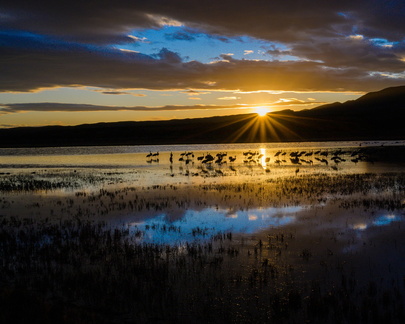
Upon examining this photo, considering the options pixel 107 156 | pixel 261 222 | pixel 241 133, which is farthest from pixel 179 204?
pixel 241 133

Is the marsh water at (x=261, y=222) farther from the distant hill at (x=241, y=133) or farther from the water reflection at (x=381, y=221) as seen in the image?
the distant hill at (x=241, y=133)

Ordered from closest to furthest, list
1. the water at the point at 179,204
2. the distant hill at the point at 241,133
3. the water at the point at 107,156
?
1. the water at the point at 179,204
2. the water at the point at 107,156
3. the distant hill at the point at 241,133

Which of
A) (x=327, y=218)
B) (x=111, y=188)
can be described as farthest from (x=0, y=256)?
(x=111, y=188)

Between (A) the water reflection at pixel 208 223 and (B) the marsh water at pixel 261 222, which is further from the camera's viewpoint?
(A) the water reflection at pixel 208 223

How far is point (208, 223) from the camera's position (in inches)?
490

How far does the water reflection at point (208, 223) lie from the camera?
36.0 ft

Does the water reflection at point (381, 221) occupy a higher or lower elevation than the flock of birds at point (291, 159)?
lower

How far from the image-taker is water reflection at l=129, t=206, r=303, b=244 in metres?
11.0

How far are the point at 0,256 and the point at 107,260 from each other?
2732 millimetres

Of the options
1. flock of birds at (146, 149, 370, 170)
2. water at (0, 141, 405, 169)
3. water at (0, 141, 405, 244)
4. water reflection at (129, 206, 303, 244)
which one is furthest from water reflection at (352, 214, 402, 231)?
water at (0, 141, 405, 169)

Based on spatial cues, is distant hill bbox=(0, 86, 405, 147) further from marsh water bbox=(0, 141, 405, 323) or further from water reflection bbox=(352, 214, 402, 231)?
water reflection bbox=(352, 214, 402, 231)

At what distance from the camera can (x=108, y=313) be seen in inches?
253

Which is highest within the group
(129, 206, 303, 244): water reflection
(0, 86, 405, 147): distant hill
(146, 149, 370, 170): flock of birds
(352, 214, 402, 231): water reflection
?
(0, 86, 405, 147): distant hill

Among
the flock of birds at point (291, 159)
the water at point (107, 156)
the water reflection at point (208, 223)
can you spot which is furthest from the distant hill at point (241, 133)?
the water reflection at point (208, 223)
